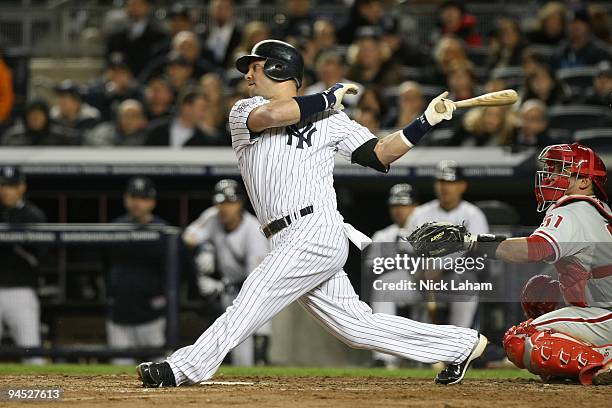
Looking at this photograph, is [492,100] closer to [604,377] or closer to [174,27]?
[604,377]

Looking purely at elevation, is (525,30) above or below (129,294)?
above

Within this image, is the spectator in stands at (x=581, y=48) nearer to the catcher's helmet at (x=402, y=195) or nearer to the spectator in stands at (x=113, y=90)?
the catcher's helmet at (x=402, y=195)

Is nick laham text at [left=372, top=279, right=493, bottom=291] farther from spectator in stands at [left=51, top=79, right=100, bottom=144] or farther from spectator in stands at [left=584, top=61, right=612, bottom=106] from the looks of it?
spectator in stands at [left=51, top=79, right=100, bottom=144]

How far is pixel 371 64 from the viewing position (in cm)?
1159

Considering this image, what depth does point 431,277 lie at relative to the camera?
20.4ft

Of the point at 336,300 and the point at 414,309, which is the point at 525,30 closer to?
the point at 414,309

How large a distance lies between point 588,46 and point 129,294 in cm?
505

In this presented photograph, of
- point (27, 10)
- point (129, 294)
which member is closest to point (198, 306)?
point (129, 294)

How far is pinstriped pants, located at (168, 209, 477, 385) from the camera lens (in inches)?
219

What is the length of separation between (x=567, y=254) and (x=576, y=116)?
4.81 metres

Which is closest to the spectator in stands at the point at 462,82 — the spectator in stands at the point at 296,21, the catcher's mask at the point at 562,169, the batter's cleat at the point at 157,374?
the spectator in stands at the point at 296,21

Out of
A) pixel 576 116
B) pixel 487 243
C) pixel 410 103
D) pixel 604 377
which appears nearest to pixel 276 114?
pixel 487 243

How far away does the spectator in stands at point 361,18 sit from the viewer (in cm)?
1248

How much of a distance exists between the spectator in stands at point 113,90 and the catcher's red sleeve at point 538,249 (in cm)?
676
